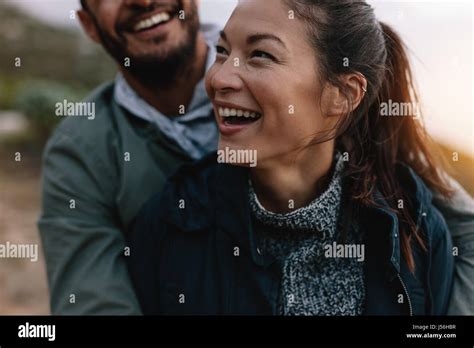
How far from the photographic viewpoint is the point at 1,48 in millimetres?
3070

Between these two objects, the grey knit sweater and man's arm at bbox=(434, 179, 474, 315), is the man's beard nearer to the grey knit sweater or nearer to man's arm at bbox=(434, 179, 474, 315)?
the grey knit sweater

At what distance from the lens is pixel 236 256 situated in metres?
1.91

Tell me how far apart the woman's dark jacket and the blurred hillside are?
1.32 metres

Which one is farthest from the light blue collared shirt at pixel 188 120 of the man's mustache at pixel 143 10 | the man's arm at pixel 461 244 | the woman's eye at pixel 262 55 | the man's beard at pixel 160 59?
the man's arm at pixel 461 244

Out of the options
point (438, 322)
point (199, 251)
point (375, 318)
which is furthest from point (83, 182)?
point (438, 322)

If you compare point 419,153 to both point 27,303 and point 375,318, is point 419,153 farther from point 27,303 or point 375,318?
point 27,303

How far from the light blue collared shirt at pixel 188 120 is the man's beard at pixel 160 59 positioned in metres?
0.07

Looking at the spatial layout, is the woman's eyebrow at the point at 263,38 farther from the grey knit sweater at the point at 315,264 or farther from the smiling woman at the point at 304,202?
the grey knit sweater at the point at 315,264

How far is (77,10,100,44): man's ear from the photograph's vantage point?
221 cm

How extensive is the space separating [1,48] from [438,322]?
2335mm

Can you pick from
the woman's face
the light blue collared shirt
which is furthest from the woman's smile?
the light blue collared shirt

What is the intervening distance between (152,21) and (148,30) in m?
0.03

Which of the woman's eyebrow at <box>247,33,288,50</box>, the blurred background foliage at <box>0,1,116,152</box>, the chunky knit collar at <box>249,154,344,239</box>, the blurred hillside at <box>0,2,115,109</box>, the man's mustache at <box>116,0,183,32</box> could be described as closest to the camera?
the woman's eyebrow at <box>247,33,288,50</box>

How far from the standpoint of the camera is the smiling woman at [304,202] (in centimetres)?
179
